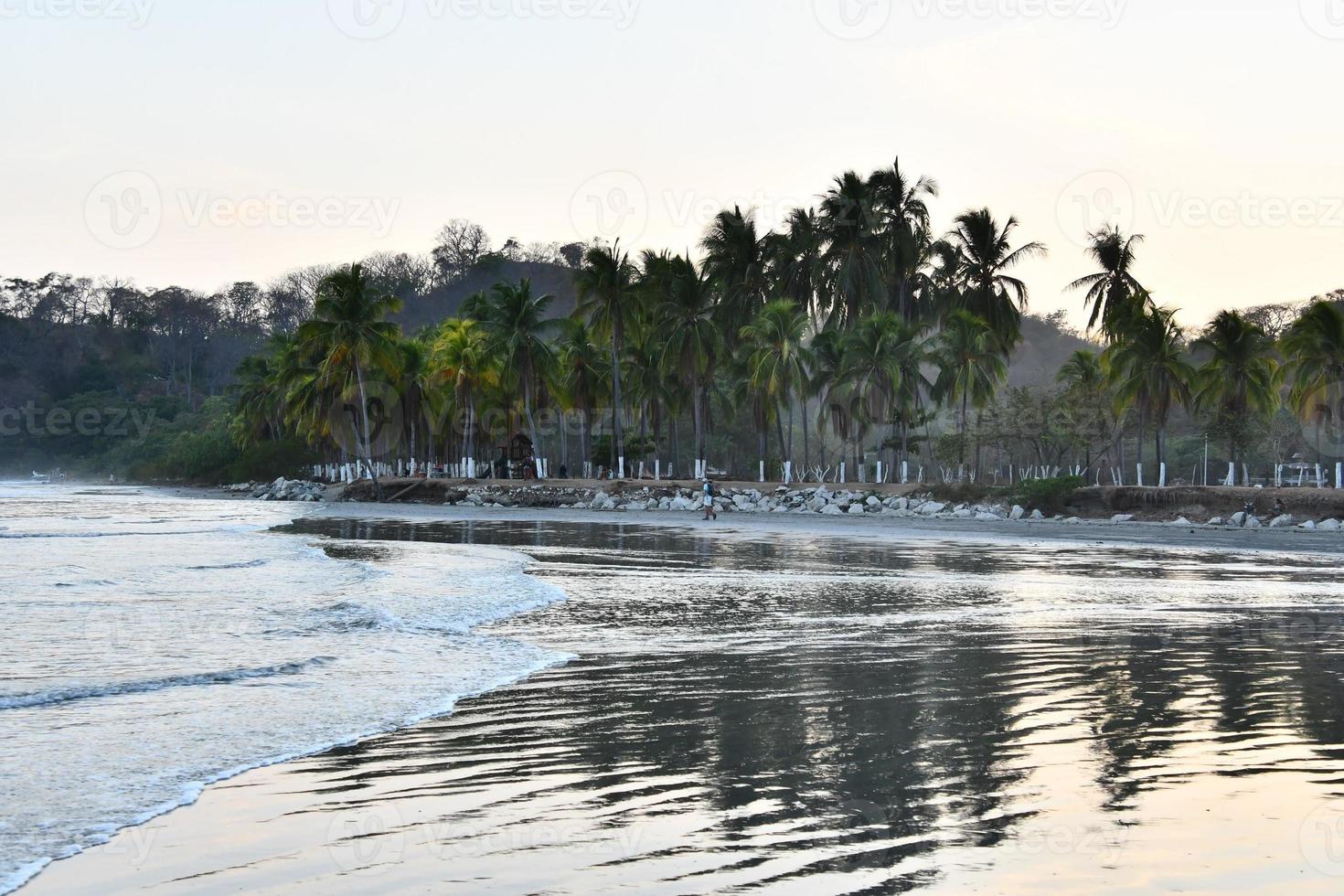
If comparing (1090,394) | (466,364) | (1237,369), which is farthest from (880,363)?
(466,364)

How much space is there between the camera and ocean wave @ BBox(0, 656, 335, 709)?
8414mm

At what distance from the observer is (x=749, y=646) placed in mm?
10805

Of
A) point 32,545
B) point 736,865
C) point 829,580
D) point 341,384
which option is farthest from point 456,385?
point 736,865

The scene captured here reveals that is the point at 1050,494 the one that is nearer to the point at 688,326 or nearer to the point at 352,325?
the point at 688,326

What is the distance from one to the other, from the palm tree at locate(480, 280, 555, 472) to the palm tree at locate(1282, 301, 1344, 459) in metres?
32.7

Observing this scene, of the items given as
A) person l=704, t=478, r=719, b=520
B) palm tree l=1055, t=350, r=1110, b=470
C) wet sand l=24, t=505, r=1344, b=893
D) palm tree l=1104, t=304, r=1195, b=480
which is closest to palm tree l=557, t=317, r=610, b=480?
person l=704, t=478, r=719, b=520

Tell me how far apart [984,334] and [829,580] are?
38171mm

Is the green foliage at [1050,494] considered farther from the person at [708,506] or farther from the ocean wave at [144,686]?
the ocean wave at [144,686]

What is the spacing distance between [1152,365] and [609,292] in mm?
25623

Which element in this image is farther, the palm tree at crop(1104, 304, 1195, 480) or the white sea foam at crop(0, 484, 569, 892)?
the palm tree at crop(1104, 304, 1195, 480)

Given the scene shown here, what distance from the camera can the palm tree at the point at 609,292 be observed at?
191 feet

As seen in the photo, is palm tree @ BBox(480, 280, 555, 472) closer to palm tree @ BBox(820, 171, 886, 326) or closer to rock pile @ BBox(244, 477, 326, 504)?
palm tree @ BBox(820, 171, 886, 326)

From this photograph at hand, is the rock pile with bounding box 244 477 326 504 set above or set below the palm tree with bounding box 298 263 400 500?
below

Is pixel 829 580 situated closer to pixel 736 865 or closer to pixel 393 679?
pixel 393 679
